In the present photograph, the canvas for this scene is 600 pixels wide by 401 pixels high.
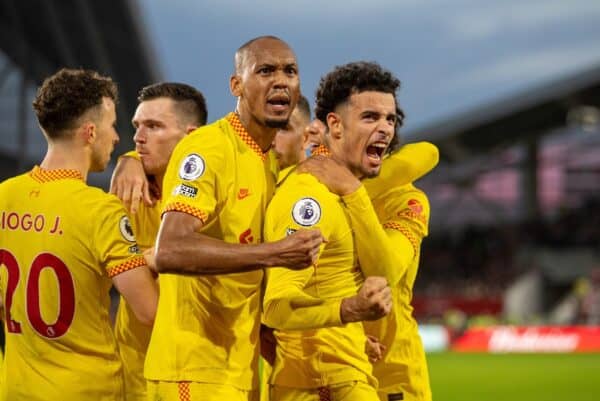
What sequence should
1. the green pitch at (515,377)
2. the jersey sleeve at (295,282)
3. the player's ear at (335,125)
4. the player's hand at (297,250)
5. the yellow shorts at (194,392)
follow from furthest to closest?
the green pitch at (515,377), the player's ear at (335,125), the yellow shorts at (194,392), the jersey sleeve at (295,282), the player's hand at (297,250)

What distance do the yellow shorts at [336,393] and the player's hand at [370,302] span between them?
457 millimetres

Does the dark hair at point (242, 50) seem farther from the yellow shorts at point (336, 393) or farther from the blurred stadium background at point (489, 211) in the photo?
the blurred stadium background at point (489, 211)

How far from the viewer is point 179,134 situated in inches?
208

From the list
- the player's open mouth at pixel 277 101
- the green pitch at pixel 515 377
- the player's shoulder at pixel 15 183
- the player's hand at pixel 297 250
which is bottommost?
the player's hand at pixel 297 250

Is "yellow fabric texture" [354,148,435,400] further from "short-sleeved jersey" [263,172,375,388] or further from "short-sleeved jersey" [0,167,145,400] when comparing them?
"short-sleeved jersey" [0,167,145,400]

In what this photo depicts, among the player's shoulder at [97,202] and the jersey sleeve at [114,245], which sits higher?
the player's shoulder at [97,202]

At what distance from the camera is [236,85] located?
4.84m

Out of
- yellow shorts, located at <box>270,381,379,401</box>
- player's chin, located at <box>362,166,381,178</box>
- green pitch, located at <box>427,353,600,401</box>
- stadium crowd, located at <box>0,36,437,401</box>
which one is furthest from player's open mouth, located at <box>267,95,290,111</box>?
green pitch, located at <box>427,353,600,401</box>

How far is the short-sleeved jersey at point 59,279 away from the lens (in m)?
4.45

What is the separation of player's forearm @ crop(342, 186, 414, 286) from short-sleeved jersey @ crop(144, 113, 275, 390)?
1.31 ft

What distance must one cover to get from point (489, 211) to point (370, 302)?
149 feet

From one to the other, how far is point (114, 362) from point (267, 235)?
847mm

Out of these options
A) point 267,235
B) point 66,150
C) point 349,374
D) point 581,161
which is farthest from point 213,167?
point 581,161

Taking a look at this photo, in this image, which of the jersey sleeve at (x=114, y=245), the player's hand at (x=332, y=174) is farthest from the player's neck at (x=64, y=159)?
the player's hand at (x=332, y=174)
